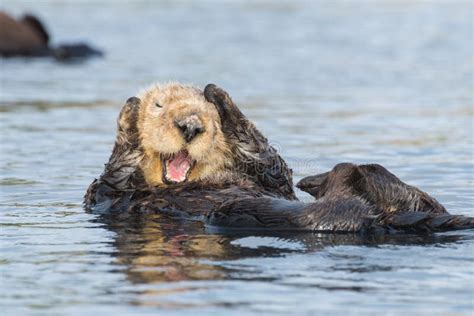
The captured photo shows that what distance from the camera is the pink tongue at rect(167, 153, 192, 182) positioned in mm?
6754

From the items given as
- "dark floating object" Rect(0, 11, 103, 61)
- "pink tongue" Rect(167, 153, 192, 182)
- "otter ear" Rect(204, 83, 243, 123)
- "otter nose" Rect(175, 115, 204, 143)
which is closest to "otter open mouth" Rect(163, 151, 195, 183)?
"pink tongue" Rect(167, 153, 192, 182)

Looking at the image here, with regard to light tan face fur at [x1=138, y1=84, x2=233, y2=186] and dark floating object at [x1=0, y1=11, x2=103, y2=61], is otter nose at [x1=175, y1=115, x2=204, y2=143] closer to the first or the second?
light tan face fur at [x1=138, y1=84, x2=233, y2=186]

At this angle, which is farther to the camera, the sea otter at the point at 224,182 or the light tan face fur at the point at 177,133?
the light tan face fur at the point at 177,133

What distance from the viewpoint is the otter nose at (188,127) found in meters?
6.45

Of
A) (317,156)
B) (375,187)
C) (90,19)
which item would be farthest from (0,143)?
(90,19)

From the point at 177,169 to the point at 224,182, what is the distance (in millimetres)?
298

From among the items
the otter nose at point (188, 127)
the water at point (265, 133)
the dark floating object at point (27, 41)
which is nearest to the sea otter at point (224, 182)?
the otter nose at point (188, 127)

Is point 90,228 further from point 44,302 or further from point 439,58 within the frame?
point 439,58

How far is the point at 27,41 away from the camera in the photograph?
1769 centimetres

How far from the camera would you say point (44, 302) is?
4.62 metres

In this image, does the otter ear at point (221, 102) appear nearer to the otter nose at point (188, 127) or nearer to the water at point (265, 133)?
the otter nose at point (188, 127)

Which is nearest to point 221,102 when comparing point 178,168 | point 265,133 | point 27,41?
point 178,168

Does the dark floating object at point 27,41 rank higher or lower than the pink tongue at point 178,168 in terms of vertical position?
higher

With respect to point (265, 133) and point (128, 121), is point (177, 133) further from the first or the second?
point (265, 133)
